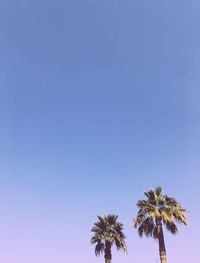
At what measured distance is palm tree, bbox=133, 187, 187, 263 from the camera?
36.4 m

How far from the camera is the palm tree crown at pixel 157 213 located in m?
36.8

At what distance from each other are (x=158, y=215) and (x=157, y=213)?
8.8 inches

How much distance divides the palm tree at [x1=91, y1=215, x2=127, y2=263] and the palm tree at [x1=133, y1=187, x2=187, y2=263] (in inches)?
251

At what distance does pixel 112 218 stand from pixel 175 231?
10368 millimetres

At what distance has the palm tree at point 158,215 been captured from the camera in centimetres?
3643

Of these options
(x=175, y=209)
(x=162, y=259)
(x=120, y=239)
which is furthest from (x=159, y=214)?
(x=120, y=239)

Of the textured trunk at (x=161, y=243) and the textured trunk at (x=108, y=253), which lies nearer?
the textured trunk at (x=161, y=243)

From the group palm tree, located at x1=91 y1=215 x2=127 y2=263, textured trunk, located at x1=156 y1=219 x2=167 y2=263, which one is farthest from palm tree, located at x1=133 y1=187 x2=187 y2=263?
palm tree, located at x1=91 y1=215 x2=127 y2=263

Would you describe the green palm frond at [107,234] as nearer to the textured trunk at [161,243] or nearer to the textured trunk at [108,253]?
the textured trunk at [108,253]

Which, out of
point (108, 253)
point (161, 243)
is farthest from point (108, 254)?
point (161, 243)

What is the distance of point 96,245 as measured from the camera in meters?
43.0

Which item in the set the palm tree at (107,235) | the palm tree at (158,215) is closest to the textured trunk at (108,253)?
the palm tree at (107,235)

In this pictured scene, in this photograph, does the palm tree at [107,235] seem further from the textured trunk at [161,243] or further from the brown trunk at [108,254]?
the textured trunk at [161,243]

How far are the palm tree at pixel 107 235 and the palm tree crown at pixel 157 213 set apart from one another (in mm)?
6391
